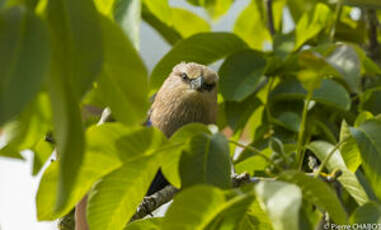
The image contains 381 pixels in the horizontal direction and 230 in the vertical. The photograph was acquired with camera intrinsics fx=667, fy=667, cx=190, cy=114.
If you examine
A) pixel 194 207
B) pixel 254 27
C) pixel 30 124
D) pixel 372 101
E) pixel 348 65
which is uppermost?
pixel 30 124

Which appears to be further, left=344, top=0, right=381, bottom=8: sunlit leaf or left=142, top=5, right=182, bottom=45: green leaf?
left=142, top=5, right=182, bottom=45: green leaf

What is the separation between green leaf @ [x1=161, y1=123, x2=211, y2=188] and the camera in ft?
4.30

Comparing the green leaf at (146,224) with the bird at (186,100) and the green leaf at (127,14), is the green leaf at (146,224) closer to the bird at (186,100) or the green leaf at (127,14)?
the green leaf at (127,14)

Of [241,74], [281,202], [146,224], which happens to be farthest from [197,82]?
[281,202]

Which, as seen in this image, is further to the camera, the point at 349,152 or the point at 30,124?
the point at 349,152

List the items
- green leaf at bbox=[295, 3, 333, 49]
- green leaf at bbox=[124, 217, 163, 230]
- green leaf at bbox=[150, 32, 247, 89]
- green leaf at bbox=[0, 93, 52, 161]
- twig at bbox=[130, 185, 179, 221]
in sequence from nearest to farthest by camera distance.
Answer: green leaf at bbox=[0, 93, 52, 161], green leaf at bbox=[124, 217, 163, 230], twig at bbox=[130, 185, 179, 221], green leaf at bbox=[150, 32, 247, 89], green leaf at bbox=[295, 3, 333, 49]

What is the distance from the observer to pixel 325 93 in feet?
7.43

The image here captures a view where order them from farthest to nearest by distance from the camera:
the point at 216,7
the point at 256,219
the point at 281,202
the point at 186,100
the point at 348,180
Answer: the point at 216,7 → the point at 186,100 → the point at 348,180 → the point at 256,219 → the point at 281,202

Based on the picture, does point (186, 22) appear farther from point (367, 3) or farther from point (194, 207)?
point (194, 207)

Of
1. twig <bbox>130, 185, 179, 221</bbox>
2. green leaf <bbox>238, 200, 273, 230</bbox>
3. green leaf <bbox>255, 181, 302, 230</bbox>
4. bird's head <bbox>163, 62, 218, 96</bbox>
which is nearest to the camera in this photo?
green leaf <bbox>255, 181, 302, 230</bbox>

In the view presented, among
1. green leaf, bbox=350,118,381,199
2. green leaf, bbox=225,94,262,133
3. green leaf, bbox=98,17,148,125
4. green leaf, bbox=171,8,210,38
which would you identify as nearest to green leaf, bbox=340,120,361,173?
green leaf, bbox=350,118,381,199

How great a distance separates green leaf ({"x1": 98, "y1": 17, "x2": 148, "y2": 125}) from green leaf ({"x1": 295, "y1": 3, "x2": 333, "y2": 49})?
1.72 m

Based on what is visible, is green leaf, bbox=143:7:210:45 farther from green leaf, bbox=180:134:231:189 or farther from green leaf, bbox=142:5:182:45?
green leaf, bbox=180:134:231:189

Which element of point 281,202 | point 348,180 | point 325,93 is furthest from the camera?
point 325,93
